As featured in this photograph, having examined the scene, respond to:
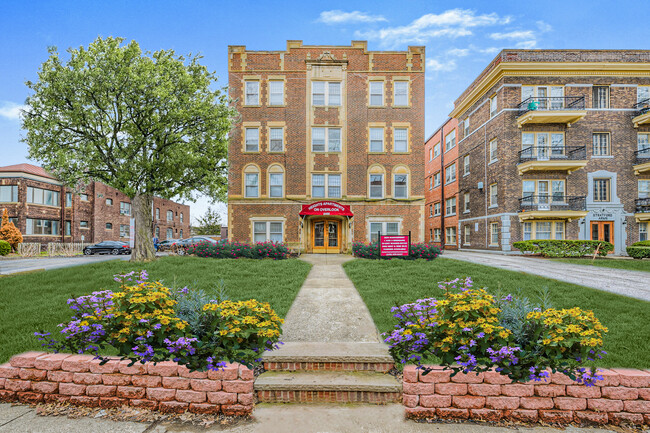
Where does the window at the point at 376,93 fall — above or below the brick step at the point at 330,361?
above

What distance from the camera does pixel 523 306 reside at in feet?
14.5

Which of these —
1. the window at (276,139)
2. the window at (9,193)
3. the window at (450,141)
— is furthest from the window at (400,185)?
the window at (9,193)

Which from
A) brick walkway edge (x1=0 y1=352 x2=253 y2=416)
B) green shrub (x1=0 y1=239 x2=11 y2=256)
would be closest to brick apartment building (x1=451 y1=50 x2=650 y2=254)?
brick walkway edge (x1=0 y1=352 x2=253 y2=416)

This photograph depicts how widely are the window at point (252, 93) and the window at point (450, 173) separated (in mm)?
20200

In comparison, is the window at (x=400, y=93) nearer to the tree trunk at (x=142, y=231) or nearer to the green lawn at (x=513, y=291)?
the green lawn at (x=513, y=291)

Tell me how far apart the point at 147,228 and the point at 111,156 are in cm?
371

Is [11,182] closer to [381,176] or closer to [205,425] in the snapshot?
[381,176]

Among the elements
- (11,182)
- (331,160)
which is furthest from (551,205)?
(11,182)

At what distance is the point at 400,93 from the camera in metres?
22.0

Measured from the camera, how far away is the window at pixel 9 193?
32.5 m

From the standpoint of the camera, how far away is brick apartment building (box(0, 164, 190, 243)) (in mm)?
32719

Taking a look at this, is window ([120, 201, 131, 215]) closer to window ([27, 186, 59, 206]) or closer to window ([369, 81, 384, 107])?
window ([27, 186, 59, 206])

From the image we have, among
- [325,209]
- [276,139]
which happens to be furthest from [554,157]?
[276,139]

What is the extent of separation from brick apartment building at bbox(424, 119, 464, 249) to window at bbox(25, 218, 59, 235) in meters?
41.1
